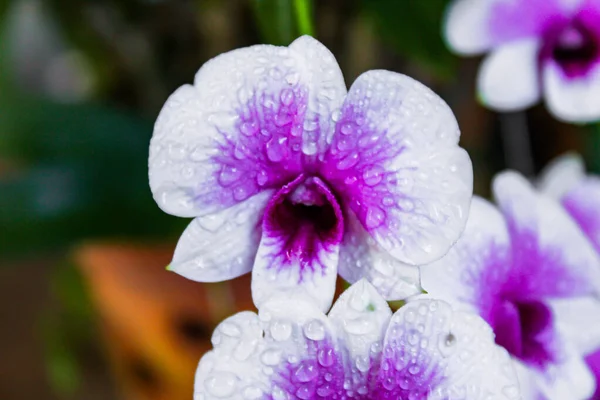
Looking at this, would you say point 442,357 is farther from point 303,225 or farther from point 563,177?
point 563,177

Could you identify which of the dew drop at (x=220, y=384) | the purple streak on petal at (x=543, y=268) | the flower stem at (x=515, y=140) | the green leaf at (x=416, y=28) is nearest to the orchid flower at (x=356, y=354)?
the dew drop at (x=220, y=384)

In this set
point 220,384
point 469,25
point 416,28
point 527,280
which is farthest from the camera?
point 416,28

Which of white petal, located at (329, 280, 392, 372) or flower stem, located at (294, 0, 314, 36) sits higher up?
flower stem, located at (294, 0, 314, 36)

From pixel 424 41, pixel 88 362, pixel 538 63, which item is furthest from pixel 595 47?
pixel 88 362

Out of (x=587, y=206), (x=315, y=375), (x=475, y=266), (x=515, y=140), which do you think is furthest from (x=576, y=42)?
(x=515, y=140)

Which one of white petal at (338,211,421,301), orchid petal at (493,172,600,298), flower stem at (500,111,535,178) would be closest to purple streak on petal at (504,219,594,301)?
orchid petal at (493,172,600,298)

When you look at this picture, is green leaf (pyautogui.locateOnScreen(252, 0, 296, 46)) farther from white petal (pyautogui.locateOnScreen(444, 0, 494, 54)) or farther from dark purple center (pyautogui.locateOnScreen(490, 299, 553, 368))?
dark purple center (pyautogui.locateOnScreen(490, 299, 553, 368))

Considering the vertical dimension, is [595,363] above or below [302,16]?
below

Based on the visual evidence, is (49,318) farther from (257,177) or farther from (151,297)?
(257,177)
